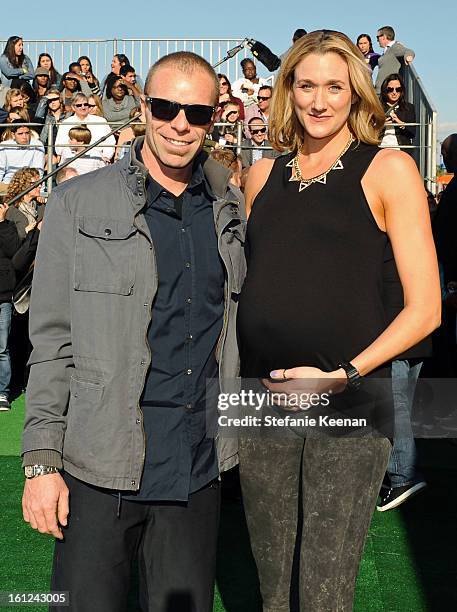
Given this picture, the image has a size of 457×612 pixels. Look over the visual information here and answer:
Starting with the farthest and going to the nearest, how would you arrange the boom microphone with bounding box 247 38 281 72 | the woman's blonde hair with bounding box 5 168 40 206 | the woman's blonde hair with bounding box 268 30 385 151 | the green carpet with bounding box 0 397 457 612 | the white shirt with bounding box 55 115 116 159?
the boom microphone with bounding box 247 38 281 72 < the white shirt with bounding box 55 115 116 159 < the woman's blonde hair with bounding box 5 168 40 206 < the green carpet with bounding box 0 397 457 612 < the woman's blonde hair with bounding box 268 30 385 151

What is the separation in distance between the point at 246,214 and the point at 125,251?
1.52 ft

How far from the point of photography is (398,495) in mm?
5715

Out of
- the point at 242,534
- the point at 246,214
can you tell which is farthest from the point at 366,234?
the point at 242,534

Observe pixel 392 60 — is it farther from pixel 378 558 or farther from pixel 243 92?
pixel 378 558

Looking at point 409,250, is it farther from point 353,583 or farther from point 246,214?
point 353,583

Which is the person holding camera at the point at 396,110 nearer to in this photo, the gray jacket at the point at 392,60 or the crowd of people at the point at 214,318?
the gray jacket at the point at 392,60

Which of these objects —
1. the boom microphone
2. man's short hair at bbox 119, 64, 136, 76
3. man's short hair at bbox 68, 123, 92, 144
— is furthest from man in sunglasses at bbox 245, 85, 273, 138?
man's short hair at bbox 119, 64, 136, 76

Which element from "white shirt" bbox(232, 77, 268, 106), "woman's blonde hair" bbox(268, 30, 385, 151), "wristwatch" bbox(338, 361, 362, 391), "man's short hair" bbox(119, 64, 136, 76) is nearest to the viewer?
"wristwatch" bbox(338, 361, 362, 391)

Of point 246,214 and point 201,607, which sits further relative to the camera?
point 246,214

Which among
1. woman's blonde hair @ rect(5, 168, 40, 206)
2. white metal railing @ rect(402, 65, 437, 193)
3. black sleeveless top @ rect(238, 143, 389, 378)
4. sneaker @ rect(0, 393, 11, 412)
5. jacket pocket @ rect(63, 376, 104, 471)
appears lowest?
jacket pocket @ rect(63, 376, 104, 471)

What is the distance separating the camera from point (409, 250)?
2412 mm

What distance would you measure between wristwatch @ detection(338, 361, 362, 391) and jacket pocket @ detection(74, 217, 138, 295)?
0.61m

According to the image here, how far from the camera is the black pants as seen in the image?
2.47 m

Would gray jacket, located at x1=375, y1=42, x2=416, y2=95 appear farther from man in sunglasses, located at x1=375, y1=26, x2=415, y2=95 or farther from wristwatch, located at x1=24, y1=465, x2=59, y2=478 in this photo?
wristwatch, located at x1=24, y1=465, x2=59, y2=478
